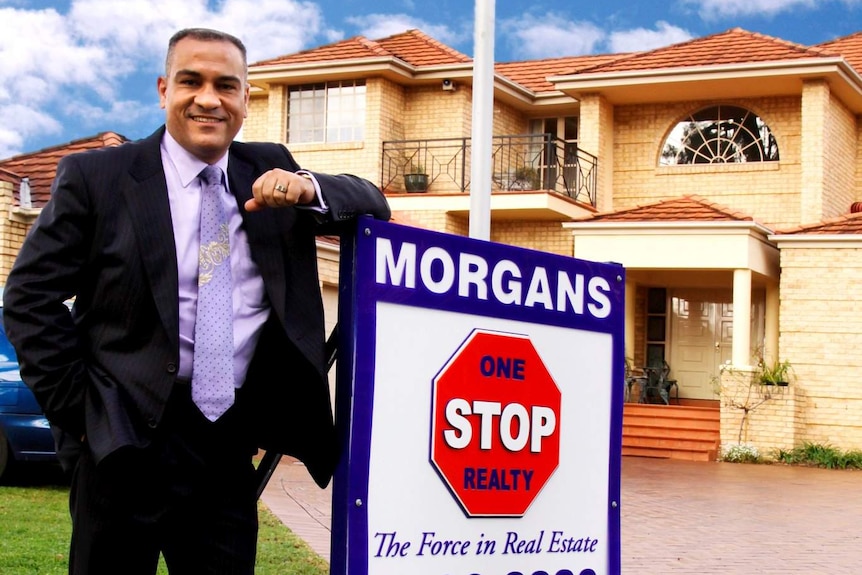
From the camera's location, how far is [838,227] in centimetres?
2077

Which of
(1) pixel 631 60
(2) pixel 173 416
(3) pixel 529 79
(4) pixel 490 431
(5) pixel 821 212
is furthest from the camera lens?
(3) pixel 529 79

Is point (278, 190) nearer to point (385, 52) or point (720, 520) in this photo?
point (720, 520)

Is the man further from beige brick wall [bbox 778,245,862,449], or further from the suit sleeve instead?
beige brick wall [bbox 778,245,862,449]

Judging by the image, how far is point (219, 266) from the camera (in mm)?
3055

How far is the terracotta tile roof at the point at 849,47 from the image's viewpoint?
26.9 meters

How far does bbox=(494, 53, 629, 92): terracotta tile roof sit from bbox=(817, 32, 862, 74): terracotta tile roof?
15.3ft

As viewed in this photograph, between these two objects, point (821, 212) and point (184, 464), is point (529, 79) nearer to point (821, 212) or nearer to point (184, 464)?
point (821, 212)

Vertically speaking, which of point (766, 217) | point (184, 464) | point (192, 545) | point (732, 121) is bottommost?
point (192, 545)

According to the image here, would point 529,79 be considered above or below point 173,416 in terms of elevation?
above

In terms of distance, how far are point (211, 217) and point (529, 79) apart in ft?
85.5

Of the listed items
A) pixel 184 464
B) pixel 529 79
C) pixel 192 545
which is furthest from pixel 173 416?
pixel 529 79

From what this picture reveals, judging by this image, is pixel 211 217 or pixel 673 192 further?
pixel 673 192

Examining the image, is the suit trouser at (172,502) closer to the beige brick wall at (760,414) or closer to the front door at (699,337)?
the beige brick wall at (760,414)

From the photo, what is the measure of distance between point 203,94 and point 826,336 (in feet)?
62.4
